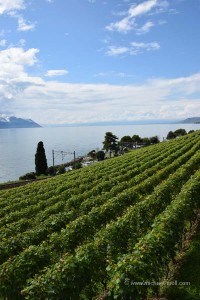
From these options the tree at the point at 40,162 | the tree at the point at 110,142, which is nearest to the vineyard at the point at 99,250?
the tree at the point at 40,162

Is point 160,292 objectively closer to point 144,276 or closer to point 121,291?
point 144,276

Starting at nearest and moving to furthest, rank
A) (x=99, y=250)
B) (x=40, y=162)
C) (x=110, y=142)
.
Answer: (x=99, y=250)
(x=40, y=162)
(x=110, y=142)

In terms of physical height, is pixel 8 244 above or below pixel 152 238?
below

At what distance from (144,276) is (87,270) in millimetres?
1730

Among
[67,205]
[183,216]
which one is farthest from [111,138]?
[183,216]

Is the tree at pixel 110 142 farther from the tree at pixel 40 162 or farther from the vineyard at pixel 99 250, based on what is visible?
the vineyard at pixel 99 250

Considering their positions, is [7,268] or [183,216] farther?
[183,216]

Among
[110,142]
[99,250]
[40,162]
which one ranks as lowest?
[40,162]

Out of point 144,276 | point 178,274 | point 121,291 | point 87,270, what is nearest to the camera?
point 121,291

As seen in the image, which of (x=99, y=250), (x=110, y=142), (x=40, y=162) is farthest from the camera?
(x=110, y=142)

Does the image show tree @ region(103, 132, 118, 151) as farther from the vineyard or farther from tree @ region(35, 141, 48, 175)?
the vineyard

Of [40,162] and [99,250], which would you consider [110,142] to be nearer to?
[40,162]

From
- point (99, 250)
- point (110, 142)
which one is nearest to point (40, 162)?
point (110, 142)

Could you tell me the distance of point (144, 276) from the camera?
8266 mm
